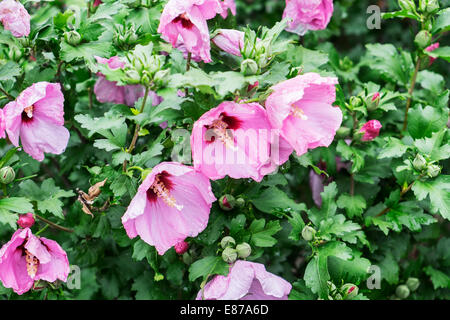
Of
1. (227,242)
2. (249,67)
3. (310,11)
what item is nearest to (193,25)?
(249,67)

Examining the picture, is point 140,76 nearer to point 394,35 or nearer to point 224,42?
point 224,42

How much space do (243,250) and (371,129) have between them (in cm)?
60

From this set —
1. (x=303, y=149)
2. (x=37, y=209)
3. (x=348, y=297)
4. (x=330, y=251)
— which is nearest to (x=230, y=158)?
(x=303, y=149)

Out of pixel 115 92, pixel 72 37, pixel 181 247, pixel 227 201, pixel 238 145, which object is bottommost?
pixel 181 247

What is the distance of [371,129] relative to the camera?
5.66 ft

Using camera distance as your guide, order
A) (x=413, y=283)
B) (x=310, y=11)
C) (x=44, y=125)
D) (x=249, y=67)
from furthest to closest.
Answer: (x=413, y=283) < (x=310, y=11) < (x=44, y=125) < (x=249, y=67)

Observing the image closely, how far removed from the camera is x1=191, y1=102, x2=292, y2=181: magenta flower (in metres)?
1.31

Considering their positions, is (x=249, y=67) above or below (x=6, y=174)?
above

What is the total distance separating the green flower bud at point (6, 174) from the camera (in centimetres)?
152

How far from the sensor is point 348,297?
1.56 meters

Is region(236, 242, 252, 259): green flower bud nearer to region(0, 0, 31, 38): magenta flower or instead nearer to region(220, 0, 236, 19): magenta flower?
region(220, 0, 236, 19): magenta flower

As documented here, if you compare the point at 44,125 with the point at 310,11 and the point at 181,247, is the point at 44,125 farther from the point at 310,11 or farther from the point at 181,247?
the point at 310,11

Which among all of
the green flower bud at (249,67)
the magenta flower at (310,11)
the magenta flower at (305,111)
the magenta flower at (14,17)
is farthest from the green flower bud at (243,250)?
the magenta flower at (14,17)

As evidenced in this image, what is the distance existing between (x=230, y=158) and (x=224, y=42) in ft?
1.13
